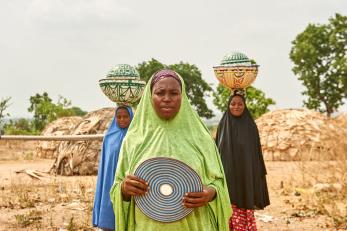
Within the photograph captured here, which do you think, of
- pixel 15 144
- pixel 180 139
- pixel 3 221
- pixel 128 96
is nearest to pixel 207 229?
pixel 180 139

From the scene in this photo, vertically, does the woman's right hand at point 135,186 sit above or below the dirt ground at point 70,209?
above

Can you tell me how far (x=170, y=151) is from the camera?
237 cm

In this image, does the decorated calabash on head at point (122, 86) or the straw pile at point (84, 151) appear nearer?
the decorated calabash on head at point (122, 86)

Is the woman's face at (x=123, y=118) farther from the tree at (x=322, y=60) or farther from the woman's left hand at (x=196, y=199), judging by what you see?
the tree at (x=322, y=60)

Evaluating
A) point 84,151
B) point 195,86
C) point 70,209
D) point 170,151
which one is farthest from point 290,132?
point 195,86

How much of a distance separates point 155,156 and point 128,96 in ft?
6.85

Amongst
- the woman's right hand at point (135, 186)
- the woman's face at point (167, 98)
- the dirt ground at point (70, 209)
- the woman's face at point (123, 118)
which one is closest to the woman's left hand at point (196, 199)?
the woman's right hand at point (135, 186)

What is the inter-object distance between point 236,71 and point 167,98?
98.8 inches

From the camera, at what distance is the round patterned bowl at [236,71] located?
4.82 meters

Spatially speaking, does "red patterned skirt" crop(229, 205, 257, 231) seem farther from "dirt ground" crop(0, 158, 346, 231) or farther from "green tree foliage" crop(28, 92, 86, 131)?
"green tree foliage" crop(28, 92, 86, 131)

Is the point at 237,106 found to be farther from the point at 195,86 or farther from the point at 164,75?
the point at 195,86

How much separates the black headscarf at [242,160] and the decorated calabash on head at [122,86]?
101 centimetres

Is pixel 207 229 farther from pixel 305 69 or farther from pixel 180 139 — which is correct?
pixel 305 69

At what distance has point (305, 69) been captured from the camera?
92.6ft
